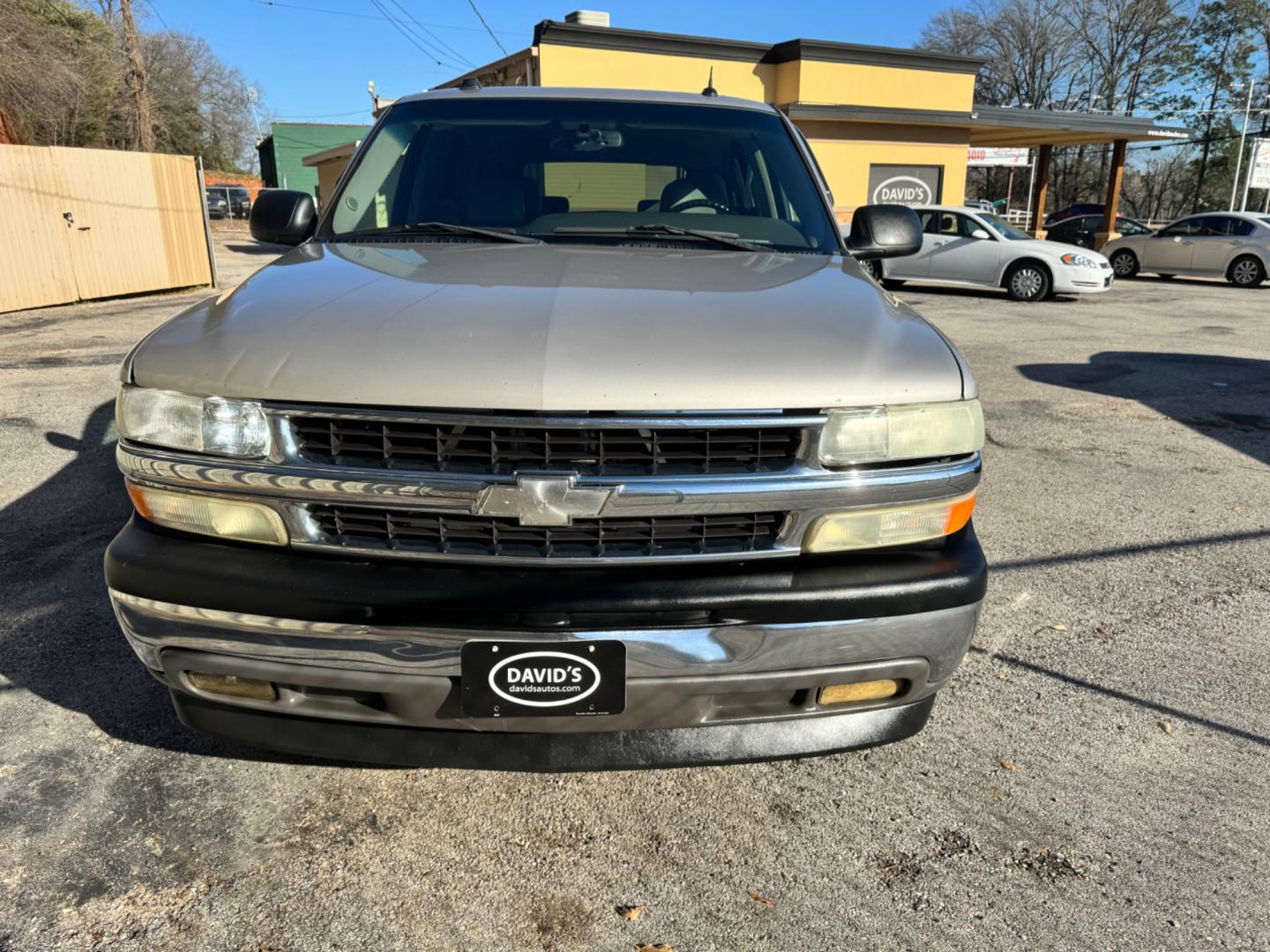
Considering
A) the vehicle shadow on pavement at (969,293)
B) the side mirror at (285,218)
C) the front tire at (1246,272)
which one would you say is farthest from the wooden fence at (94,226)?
the front tire at (1246,272)

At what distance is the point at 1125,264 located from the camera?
2117 centimetres

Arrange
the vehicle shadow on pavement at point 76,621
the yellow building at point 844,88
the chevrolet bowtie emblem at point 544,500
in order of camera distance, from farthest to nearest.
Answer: the yellow building at point 844,88
the vehicle shadow on pavement at point 76,621
the chevrolet bowtie emblem at point 544,500

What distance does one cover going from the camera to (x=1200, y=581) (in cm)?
391

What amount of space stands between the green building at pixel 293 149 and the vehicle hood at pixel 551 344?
5085 centimetres

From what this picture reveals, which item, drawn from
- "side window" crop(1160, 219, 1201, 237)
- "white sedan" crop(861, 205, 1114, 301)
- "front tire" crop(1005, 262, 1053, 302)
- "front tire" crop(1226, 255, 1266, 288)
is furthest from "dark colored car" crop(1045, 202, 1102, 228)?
"front tire" crop(1005, 262, 1053, 302)

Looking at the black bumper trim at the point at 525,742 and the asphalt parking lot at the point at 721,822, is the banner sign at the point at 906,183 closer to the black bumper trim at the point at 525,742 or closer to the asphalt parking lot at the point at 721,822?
the asphalt parking lot at the point at 721,822

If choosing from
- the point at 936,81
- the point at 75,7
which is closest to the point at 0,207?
the point at 936,81

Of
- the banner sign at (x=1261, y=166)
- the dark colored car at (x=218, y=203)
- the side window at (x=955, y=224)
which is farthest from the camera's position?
the dark colored car at (x=218, y=203)

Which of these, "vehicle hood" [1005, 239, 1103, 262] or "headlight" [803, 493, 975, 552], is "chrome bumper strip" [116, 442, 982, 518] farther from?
"vehicle hood" [1005, 239, 1103, 262]

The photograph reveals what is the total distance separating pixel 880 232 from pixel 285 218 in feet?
7.20

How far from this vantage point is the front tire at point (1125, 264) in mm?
20953

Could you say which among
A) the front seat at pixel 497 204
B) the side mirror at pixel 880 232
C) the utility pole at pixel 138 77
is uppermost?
the utility pole at pixel 138 77

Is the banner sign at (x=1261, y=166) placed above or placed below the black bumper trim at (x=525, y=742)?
above

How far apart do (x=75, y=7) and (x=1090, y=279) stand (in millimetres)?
32888
